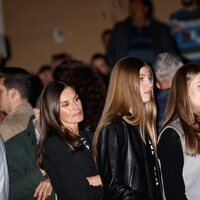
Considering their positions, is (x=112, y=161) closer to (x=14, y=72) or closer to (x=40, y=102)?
(x=40, y=102)

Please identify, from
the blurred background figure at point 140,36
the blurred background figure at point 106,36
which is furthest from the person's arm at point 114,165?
the blurred background figure at point 106,36

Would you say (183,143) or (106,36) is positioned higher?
(106,36)

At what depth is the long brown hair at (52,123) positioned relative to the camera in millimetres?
2986

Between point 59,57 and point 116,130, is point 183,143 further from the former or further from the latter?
point 59,57

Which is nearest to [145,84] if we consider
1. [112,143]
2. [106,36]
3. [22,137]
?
[112,143]

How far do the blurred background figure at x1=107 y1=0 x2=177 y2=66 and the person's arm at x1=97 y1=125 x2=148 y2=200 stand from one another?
3274 millimetres

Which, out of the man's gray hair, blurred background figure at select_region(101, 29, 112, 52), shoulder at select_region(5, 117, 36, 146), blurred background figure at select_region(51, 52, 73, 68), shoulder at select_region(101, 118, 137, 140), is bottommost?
shoulder at select_region(5, 117, 36, 146)

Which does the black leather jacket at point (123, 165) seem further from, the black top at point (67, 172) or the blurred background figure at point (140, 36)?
the blurred background figure at point (140, 36)

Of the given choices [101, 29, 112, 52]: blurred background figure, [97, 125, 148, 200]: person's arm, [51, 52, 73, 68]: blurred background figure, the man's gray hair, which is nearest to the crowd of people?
[97, 125, 148, 200]: person's arm

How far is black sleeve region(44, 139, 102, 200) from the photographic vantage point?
9.38ft

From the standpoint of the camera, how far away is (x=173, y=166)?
2.67m

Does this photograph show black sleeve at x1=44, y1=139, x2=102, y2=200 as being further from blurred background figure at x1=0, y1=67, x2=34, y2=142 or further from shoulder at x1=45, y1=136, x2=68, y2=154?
blurred background figure at x1=0, y1=67, x2=34, y2=142

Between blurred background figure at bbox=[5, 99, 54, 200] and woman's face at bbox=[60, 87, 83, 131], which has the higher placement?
woman's face at bbox=[60, 87, 83, 131]

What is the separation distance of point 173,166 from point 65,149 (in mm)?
640
